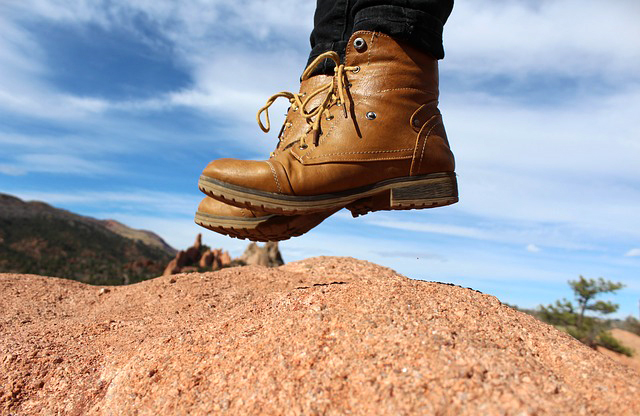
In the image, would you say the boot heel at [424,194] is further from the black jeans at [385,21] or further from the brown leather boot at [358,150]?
the black jeans at [385,21]

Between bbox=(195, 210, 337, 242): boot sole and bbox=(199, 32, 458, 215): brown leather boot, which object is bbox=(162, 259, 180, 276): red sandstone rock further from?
bbox=(199, 32, 458, 215): brown leather boot

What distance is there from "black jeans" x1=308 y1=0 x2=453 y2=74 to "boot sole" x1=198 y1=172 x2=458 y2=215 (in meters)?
0.83

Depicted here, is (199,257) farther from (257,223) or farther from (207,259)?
(257,223)

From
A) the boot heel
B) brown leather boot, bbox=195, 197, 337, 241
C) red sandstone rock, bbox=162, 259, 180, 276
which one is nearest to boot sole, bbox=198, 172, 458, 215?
the boot heel

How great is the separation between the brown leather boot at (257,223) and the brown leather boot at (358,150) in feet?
0.77

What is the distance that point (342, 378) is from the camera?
1.82m

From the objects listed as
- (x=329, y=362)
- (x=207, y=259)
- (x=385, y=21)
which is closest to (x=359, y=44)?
(x=385, y=21)

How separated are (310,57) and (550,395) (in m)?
2.48

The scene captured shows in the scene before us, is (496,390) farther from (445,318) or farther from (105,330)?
(105,330)

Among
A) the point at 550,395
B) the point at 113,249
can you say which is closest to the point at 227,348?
the point at 550,395

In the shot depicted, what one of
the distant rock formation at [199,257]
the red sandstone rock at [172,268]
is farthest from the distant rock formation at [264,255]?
the distant rock formation at [199,257]

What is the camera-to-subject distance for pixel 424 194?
3.04 meters

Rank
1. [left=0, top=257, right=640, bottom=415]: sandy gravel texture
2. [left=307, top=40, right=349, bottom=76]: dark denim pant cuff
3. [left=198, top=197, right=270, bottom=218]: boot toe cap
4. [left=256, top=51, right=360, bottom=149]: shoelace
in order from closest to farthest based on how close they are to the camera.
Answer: [left=0, top=257, right=640, bottom=415]: sandy gravel texture
[left=256, top=51, right=360, bottom=149]: shoelace
[left=307, top=40, right=349, bottom=76]: dark denim pant cuff
[left=198, top=197, right=270, bottom=218]: boot toe cap

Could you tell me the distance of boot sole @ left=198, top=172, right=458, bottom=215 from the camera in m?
2.83
